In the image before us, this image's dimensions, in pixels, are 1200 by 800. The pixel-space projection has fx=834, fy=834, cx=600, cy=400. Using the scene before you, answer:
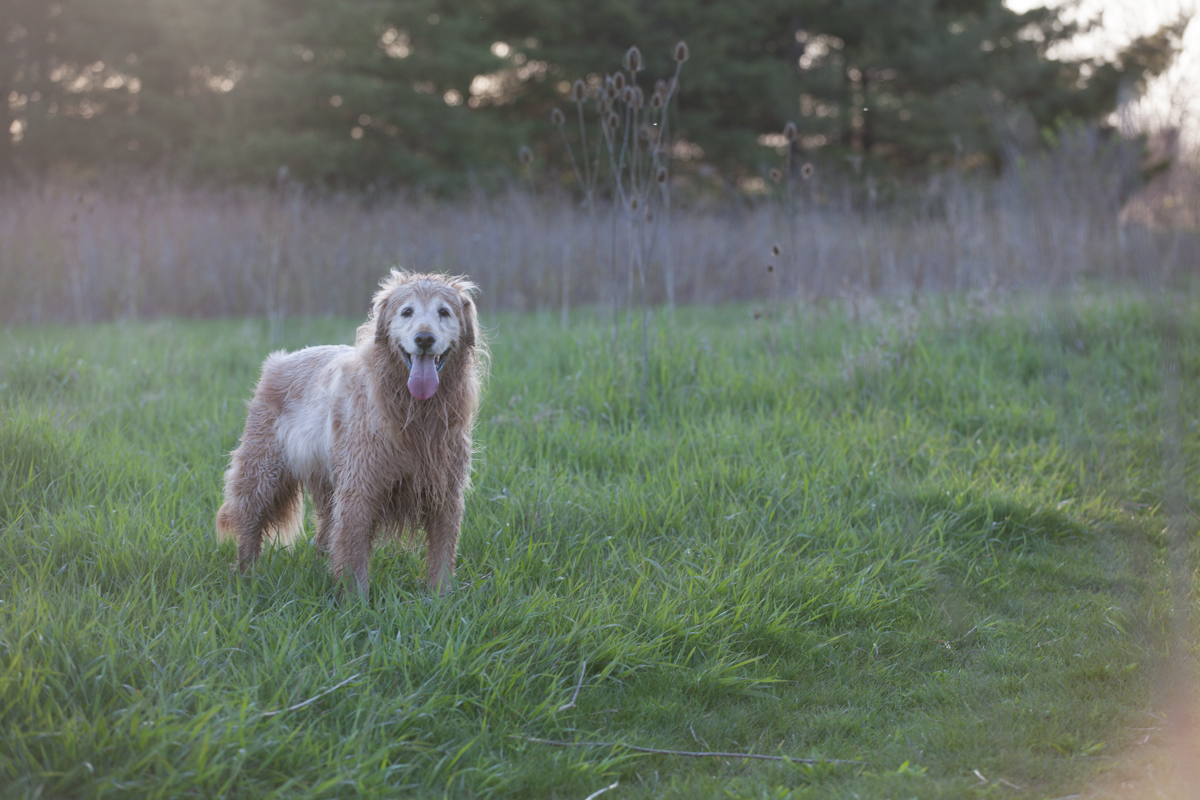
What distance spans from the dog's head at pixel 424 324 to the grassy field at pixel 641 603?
87 cm

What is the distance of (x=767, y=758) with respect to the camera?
2.65 meters

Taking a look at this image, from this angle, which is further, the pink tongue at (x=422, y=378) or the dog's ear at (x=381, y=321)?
the dog's ear at (x=381, y=321)

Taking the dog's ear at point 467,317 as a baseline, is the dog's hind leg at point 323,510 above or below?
below

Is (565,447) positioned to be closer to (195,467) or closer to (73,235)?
(195,467)

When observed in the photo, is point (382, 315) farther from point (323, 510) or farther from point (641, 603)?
point (641, 603)

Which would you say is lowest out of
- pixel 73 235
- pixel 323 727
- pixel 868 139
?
pixel 323 727

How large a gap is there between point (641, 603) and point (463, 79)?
19.9 meters

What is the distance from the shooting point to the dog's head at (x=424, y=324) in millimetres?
3135

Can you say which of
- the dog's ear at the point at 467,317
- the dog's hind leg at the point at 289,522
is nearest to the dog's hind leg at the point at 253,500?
the dog's hind leg at the point at 289,522

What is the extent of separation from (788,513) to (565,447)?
1.35 meters

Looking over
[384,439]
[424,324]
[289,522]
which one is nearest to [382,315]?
[424,324]

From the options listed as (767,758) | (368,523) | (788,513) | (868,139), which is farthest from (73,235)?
(868,139)

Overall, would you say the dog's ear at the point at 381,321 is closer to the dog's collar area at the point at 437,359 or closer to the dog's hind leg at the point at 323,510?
the dog's collar area at the point at 437,359

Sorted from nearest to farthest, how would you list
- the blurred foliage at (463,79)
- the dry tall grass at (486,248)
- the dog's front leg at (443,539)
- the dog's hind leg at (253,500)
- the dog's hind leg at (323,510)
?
1. the dog's front leg at (443,539)
2. the dog's hind leg at (253,500)
3. the dog's hind leg at (323,510)
4. the dry tall grass at (486,248)
5. the blurred foliage at (463,79)
